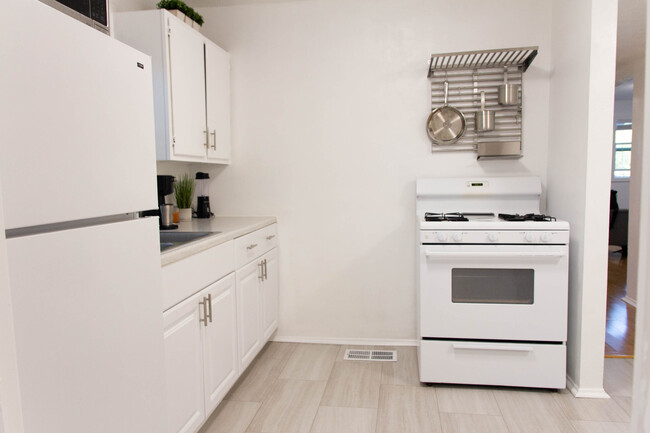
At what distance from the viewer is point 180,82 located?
7.92 feet

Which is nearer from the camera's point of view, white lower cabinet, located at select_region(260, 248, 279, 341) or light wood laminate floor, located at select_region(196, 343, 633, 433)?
light wood laminate floor, located at select_region(196, 343, 633, 433)

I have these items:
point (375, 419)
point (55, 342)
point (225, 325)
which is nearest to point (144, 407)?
point (55, 342)

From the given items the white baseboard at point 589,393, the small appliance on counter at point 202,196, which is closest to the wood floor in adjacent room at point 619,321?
the white baseboard at point 589,393

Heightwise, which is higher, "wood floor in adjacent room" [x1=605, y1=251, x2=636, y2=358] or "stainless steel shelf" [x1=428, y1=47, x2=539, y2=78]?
"stainless steel shelf" [x1=428, y1=47, x2=539, y2=78]

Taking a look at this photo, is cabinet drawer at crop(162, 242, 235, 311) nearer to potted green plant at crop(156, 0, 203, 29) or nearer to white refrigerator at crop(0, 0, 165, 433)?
white refrigerator at crop(0, 0, 165, 433)

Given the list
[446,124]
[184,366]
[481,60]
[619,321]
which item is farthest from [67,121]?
[619,321]

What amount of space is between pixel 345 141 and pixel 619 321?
247 centimetres

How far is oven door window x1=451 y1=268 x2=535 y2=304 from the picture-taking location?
240 centimetres

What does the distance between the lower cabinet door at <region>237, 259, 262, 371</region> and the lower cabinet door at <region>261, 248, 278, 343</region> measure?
121 mm

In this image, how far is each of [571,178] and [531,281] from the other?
0.61m

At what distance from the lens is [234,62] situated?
3.15 metres

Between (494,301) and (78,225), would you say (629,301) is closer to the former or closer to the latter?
(494,301)

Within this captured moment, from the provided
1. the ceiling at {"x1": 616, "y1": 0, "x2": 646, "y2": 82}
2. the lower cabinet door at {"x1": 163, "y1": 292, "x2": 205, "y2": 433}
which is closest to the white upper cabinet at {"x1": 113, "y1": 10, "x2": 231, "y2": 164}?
the lower cabinet door at {"x1": 163, "y1": 292, "x2": 205, "y2": 433}

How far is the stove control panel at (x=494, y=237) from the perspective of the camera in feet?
7.66
